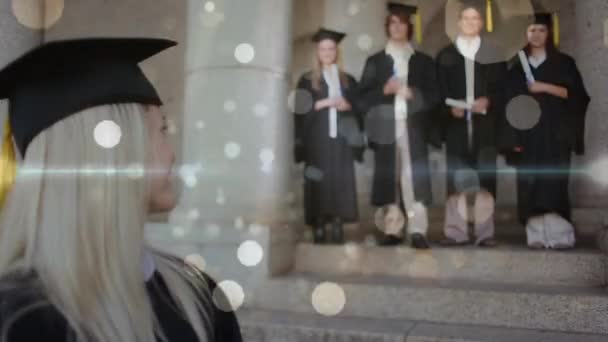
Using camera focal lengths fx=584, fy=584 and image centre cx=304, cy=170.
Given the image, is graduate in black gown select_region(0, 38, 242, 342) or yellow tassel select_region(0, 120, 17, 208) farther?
yellow tassel select_region(0, 120, 17, 208)

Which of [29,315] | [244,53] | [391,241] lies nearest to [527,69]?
[391,241]

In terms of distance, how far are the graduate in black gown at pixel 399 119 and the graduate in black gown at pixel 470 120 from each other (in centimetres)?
18

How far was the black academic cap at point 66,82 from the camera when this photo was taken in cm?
119

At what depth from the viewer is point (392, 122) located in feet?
16.8

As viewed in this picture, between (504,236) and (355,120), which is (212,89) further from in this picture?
(504,236)

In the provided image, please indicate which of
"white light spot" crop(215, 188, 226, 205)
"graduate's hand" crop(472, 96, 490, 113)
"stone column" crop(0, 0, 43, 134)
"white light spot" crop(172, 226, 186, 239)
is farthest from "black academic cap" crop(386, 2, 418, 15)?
"stone column" crop(0, 0, 43, 134)

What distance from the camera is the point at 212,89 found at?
483 cm

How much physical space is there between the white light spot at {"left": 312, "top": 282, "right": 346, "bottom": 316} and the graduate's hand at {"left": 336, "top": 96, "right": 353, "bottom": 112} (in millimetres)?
1760

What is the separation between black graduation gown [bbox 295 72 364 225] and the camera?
206 inches

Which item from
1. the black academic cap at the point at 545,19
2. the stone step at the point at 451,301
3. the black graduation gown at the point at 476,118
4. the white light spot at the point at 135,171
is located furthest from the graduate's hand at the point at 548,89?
the white light spot at the point at 135,171

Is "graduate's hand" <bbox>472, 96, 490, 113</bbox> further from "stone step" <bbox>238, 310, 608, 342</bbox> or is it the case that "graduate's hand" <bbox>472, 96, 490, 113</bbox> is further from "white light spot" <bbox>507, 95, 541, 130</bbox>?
"stone step" <bbox>238, 310, 608, 342</bbox>

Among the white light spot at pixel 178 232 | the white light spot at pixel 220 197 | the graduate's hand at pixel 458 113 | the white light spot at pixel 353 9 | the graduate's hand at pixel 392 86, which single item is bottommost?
the white light spot at pixel 178 232

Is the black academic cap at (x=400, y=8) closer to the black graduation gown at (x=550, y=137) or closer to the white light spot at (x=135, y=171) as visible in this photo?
the black graduation gown at (x=550, y=137)

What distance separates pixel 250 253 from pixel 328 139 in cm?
139
